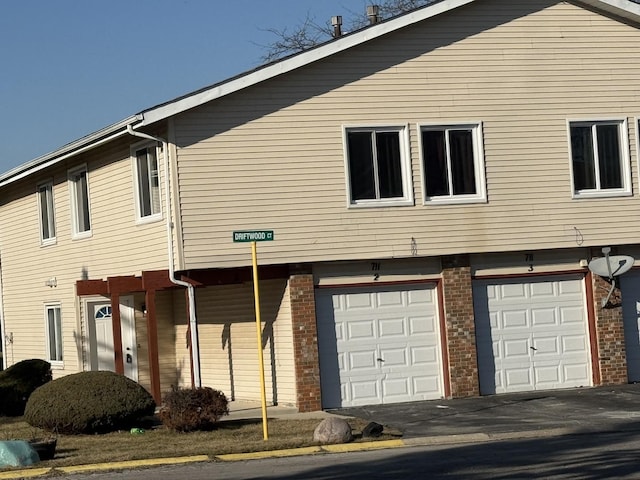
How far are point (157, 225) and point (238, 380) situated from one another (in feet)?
12.6

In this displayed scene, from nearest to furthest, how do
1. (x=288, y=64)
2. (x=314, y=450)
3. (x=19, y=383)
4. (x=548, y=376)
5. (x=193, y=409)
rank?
(x=314, y=450), (x=193, y=409), (x=288, y=64), (x=548, y=376), (x=19, y=383)

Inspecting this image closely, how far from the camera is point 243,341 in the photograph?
24203mm

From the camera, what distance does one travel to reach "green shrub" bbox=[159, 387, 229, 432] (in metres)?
19.1

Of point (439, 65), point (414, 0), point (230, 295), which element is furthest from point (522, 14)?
point (414, 0)

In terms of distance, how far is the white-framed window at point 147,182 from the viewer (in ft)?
75.1

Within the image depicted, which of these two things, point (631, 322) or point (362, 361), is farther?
point (631, 322)

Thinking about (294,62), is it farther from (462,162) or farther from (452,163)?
(462,162)

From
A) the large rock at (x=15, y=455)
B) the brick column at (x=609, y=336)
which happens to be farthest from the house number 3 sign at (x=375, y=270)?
the large rock at (x=15, y=455)

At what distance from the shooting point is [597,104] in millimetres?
23984

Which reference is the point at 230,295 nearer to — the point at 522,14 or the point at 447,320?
the point at 447,320

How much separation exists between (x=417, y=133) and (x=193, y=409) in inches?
280

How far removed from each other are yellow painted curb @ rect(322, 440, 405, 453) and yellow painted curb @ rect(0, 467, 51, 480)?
3.81 m

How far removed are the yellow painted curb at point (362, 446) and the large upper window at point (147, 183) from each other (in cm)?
726

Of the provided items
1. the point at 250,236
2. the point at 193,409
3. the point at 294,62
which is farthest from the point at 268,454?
the point at 294,62
